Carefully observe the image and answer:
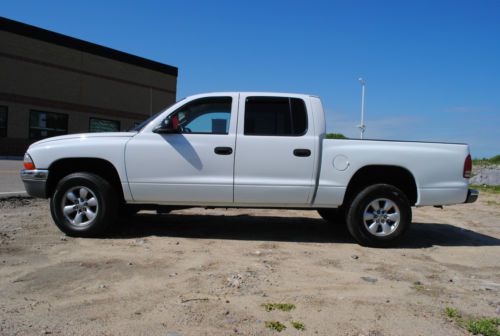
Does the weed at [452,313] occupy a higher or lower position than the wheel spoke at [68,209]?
lower

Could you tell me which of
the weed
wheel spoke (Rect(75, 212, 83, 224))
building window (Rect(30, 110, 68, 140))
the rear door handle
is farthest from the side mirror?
building window (Rect(30, 110, 68, 140))

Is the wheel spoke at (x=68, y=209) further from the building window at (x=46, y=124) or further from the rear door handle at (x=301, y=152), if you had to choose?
the building window at (x=46, y=124)

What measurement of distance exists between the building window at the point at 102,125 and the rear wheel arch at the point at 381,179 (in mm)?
26615

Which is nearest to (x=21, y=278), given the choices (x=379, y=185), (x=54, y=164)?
(x=54, y=164)

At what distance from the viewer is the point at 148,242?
5.34 m

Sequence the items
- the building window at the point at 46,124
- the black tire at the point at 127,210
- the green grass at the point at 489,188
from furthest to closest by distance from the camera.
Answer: the building window at the point at 46,124 → the green grass at the point at 489,188 → the black tire at the point at 127,210

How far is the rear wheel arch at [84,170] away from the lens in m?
5.58

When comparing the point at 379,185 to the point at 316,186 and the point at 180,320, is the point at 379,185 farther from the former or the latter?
the point at 180,320

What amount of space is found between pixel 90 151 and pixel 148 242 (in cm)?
139

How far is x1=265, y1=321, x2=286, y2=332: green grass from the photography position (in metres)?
2.89

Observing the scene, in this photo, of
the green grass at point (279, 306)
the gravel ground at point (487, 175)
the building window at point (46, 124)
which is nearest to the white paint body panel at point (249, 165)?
the green grass at point (279, 306)

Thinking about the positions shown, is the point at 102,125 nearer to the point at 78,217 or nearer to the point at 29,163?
the point at 29,163

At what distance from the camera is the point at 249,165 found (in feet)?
17.8

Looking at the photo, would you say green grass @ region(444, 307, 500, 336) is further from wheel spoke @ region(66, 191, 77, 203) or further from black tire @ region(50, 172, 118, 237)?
wheel spoke @ region(66, 191, 77, 203)
